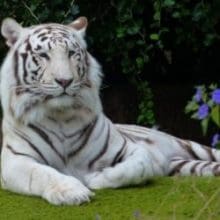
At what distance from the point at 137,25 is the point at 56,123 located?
77.3 inches

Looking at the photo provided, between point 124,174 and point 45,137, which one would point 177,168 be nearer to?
point 124,174

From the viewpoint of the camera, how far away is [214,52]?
8.62m

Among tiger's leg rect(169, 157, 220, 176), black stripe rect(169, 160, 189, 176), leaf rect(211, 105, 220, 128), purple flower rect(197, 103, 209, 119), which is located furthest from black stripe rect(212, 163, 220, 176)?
leaf rect(211, 105, 220, 128)

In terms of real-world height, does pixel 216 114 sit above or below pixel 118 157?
above

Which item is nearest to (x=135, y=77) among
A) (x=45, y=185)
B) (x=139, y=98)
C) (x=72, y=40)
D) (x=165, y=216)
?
(x=139, y=98)

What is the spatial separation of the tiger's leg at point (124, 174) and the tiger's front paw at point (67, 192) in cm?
28

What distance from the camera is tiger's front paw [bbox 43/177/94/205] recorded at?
5328mm

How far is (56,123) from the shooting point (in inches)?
234

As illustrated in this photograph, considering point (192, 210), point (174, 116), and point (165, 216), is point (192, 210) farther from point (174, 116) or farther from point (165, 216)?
point (174, 116)

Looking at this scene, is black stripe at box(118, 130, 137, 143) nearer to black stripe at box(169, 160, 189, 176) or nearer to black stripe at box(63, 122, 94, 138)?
black stripe at box(169, 160, 189, 176)

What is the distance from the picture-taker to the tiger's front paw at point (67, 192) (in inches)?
210

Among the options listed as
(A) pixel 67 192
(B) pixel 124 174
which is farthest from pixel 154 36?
(A) pixel 67 192

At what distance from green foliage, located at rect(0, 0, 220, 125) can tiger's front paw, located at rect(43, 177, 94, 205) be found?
7.46ft

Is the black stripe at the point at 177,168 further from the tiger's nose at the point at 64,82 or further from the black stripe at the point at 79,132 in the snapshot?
the tiger's nose at the point at 64,82
